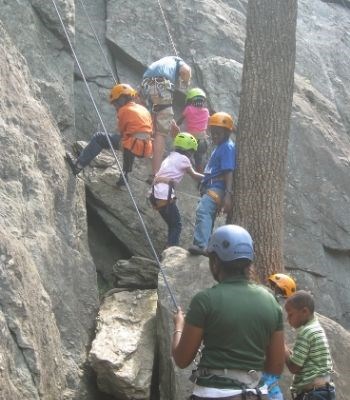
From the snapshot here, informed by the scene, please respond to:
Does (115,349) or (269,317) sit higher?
(269,317)

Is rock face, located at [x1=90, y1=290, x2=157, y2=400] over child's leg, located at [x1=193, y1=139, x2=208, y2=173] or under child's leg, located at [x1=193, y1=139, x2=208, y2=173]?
under

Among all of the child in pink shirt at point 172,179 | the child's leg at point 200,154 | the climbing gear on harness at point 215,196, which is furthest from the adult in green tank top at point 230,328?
the child's leg at point 200,154

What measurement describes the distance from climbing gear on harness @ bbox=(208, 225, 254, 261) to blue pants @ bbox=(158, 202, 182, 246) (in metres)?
4.50

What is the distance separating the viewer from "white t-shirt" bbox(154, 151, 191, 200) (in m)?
8.20

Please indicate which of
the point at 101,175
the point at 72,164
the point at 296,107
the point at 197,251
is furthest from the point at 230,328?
the point at 296,107

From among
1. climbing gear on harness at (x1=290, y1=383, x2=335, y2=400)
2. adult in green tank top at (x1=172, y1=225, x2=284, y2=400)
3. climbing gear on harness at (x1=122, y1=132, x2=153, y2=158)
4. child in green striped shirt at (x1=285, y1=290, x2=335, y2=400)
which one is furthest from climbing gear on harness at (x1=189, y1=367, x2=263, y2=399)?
climbing gear on harness at (x1=122, y1=132, x2=153, y2=158)

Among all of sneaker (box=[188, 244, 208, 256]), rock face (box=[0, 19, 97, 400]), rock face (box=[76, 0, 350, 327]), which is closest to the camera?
rock face (box=[0, 19, 97, 400])

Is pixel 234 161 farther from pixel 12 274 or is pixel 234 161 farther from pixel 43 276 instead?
pixel 12 274

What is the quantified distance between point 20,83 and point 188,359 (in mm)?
5106

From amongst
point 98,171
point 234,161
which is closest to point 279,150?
point 234,161

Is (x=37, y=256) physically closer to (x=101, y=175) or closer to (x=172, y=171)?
(x=172, y=171)

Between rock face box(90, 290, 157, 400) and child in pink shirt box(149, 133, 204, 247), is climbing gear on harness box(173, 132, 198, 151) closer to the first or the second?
child in pink shirt box(149, 133, 204, 247)

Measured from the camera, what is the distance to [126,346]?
6.77 m

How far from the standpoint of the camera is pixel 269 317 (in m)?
3.83
